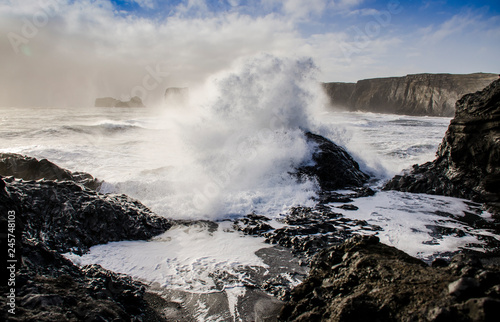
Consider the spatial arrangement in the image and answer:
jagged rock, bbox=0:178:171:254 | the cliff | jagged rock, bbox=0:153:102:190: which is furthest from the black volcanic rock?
the cliff

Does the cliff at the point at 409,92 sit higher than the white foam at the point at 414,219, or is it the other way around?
the cliff at the point at 409,92

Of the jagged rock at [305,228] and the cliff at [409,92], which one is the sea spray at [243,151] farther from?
the cliff at [409,92]

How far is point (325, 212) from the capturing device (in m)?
7.25

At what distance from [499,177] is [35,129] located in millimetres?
25402

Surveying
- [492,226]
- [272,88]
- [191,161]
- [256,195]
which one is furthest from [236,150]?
[492,226]

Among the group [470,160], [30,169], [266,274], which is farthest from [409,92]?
[30,169]

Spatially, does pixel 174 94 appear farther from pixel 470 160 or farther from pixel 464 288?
pixel 464 288

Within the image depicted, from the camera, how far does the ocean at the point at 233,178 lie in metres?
5.04

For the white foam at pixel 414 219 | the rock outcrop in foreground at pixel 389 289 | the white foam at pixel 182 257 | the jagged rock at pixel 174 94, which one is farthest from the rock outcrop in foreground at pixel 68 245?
the jagged rock at pixel 174 94

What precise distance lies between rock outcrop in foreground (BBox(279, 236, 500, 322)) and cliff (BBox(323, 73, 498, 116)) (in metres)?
56.6

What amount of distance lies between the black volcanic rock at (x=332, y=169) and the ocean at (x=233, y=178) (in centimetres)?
42

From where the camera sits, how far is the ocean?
5035mm

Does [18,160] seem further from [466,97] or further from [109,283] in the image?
[466,97]

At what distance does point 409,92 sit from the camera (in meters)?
58.4
